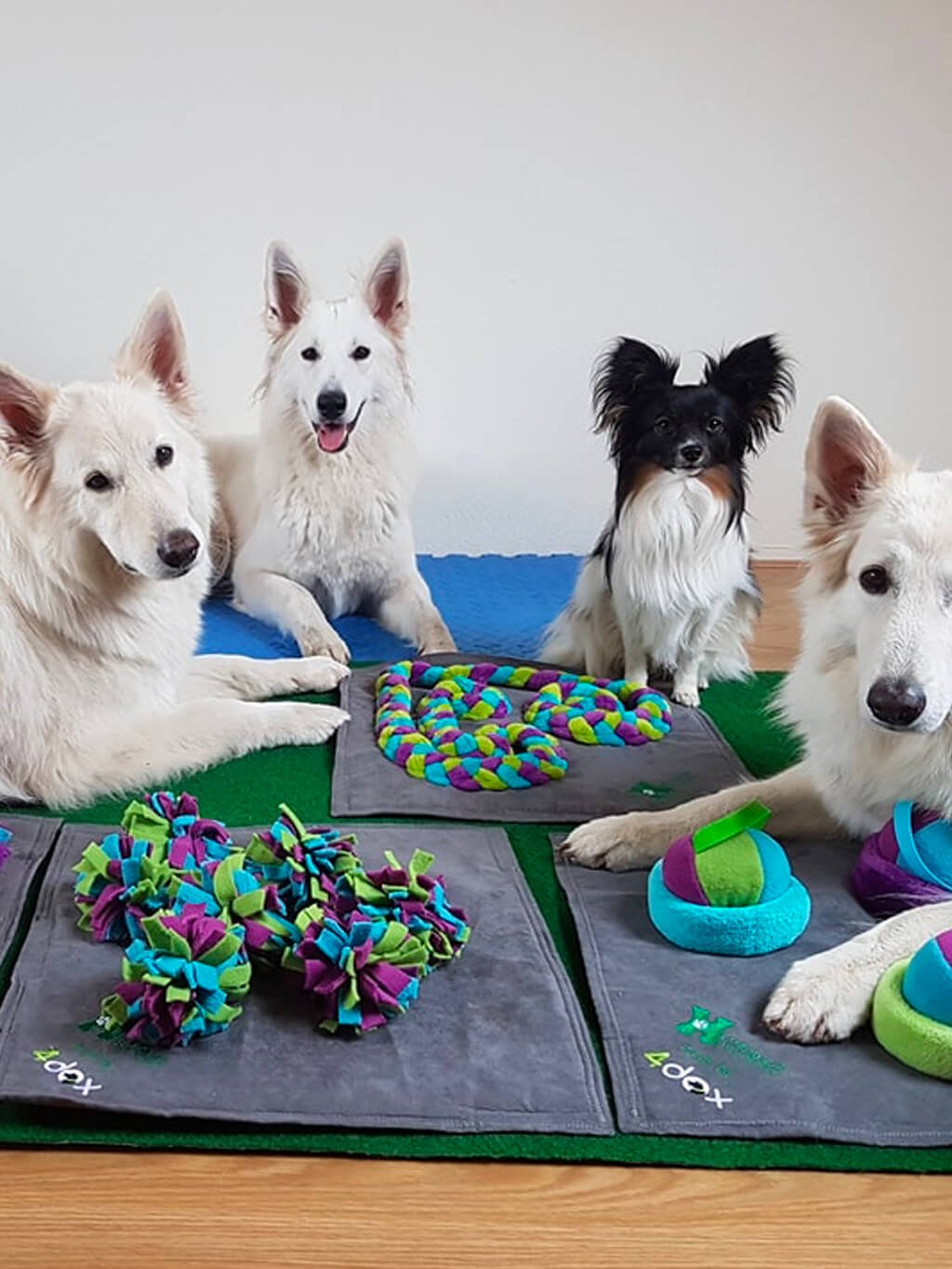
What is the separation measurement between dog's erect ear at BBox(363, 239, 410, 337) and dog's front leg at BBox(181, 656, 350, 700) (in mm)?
1030

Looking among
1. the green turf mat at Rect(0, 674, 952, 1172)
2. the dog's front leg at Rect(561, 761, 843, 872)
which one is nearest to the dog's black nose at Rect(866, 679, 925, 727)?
the dog's front leg at Rect(561, 761, 843, 872)

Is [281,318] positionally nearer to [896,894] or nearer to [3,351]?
[3,351]

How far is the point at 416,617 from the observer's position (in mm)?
3609

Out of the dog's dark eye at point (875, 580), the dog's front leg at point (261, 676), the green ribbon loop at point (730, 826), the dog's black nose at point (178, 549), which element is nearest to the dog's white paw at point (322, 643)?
the dog's front leg at point (261, 676)

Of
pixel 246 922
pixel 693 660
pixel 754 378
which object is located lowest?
pixel 246 922

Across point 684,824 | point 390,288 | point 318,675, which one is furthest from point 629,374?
point 684,824

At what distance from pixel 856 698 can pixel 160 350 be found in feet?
5.05

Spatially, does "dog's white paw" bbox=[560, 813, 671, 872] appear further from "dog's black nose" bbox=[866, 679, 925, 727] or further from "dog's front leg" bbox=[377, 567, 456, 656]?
"dog's front leg" bbox=[377, 567, 456, 656]

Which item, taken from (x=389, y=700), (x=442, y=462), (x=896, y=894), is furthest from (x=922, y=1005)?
(x=442, y=462)

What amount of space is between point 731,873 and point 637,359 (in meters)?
1.37

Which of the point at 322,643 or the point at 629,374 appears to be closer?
the point at 629,374

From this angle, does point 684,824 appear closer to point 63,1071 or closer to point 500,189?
point 63,1071

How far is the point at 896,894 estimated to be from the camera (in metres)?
2.07

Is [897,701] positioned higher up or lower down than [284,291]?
lower down
